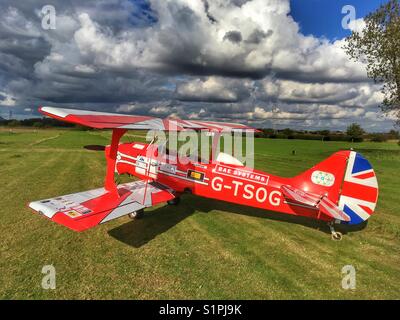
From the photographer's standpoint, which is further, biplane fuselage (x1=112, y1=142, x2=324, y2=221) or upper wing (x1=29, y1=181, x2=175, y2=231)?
biplane fuselage (x1=112, y1=142, x2=324, y2=221)

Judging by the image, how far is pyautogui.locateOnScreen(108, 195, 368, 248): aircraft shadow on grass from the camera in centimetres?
654

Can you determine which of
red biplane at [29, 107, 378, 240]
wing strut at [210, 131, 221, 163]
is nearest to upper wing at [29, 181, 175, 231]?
red biplane at [29, 107, 378, 240]

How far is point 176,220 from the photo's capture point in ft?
25.3

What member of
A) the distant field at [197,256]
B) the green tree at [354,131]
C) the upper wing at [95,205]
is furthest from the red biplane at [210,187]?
the green tree at [354,131]

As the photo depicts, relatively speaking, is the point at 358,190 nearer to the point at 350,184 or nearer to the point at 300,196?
the point at 350,184

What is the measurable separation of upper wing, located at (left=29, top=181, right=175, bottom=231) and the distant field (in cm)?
80

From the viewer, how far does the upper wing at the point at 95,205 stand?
5191mm

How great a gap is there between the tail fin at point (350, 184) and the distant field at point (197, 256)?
1010 mm

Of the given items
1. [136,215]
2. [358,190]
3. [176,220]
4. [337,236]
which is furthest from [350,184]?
[136,215]

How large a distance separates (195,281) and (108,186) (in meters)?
3.83

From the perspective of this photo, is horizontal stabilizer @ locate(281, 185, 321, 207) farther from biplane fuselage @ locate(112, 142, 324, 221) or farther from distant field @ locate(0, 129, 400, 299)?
distant field @ locate(0, 129, 400, 299)

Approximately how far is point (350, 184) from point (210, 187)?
3.78 meters
